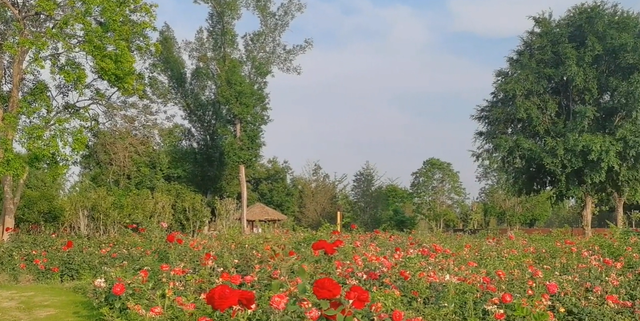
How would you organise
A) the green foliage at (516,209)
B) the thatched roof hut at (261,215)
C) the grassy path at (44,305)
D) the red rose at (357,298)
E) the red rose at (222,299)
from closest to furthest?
the red rose at (222,299) < the red rose at (357,298) < the grassy path at (44,305) < the thatched roof hut at (261,215) < the green foliage at (516,209)

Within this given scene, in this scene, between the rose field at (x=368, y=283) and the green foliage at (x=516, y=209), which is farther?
the green foliage at (x=516, y=209)

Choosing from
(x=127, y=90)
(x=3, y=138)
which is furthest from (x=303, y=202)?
(x=3, y=138)

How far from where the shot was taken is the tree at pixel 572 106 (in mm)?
26453

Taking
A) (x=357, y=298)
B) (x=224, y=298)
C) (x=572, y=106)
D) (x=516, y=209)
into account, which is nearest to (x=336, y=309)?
(x=357, y=298)

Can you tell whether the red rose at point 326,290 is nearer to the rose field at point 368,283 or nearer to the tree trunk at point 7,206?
the rose field at point 368,283

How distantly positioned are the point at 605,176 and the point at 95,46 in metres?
19.9

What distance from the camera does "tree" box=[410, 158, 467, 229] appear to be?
145 ft

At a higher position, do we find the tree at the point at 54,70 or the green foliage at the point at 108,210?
the tree at the point at 54,70

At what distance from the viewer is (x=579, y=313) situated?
5984 millimetres

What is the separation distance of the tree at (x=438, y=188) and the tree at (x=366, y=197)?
4378 mm

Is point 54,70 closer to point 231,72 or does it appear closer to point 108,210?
point 108,210

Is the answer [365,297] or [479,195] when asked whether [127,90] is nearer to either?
[365,297]

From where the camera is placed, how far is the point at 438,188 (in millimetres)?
45094

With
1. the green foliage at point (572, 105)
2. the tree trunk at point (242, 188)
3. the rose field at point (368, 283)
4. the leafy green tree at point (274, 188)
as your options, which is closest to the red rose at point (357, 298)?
A: the rose field at point (368, 283)
